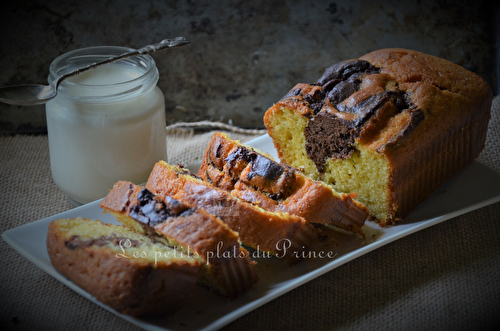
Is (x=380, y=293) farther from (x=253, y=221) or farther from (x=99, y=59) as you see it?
(x=99, y=59)

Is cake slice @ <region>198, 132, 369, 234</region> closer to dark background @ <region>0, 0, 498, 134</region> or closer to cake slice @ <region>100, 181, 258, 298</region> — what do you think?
cake slice @ <region>100, 181, 258, 298</region>

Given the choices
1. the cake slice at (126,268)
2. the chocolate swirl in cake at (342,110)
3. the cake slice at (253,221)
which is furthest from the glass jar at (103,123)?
the chocolate swirl in cake at (342,110)

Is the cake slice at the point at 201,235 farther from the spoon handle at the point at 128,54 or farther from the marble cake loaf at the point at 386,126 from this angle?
the marble cake loaf at the point at 386,126

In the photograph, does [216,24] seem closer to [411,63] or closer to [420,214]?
[411,63]

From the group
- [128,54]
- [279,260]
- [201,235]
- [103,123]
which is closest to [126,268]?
[201,235]

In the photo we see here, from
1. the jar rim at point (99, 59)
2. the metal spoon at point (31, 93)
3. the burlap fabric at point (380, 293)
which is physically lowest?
the burlap fabric at point (380, 293)

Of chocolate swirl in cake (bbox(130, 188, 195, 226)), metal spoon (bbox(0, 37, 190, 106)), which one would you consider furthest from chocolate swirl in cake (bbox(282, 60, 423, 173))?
metal spoon (bbox(0, 37, 190, 106))

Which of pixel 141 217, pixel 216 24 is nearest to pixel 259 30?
pixel 216 24
